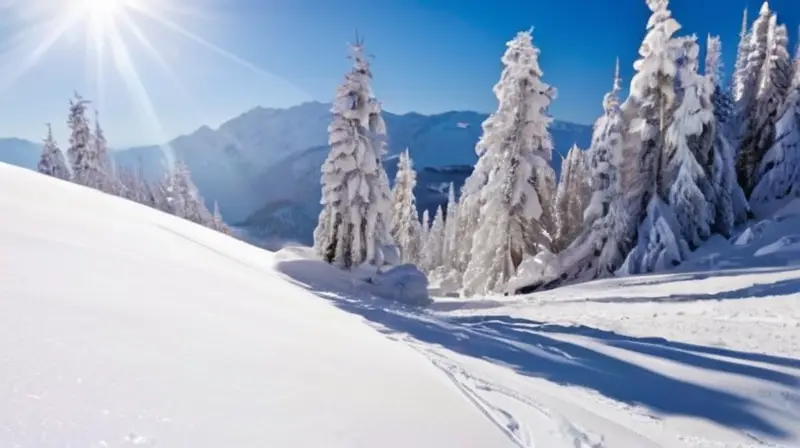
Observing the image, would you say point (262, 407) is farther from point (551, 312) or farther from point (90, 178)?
Answer: point (90, 178)

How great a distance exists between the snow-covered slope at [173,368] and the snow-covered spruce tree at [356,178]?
16684 millimetres

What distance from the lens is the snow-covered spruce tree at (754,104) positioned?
30.3 meters

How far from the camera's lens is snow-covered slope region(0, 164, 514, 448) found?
7.04 ft

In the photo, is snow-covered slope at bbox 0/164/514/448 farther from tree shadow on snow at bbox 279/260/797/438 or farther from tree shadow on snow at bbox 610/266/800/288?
tree shadow on snow at bbox 610/266/800/288

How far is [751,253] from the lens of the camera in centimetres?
1902

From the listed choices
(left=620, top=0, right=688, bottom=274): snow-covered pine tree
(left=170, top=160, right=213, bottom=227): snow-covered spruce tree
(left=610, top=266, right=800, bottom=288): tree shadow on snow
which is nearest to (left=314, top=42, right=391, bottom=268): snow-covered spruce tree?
(left=610, top=266, right=800, bottom=288): tree shadow on snow

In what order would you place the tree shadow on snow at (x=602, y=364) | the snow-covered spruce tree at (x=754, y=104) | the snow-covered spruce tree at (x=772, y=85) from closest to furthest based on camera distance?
the tree shadow on snow at (x=602, y=364), the snow-covered spruce tree at (x=772, y=85), the snow-covered spruce tree at (x=754, y=104)

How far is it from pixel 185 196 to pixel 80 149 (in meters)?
9.60

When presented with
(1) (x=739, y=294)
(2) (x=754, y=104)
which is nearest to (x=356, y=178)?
(1) (x=739, y=294)

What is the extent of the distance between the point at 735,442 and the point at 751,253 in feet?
58.3

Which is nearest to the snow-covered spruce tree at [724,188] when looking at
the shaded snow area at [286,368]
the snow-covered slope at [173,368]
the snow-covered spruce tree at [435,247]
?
the shaded snow area at [286,368]

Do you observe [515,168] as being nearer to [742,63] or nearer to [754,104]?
[754,104]

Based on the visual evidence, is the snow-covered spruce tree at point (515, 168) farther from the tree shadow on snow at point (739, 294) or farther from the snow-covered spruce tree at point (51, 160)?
the snow-covered spruce tree at point (51, 160)

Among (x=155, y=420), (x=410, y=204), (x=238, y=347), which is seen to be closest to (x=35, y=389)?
(x=155, y=420)
